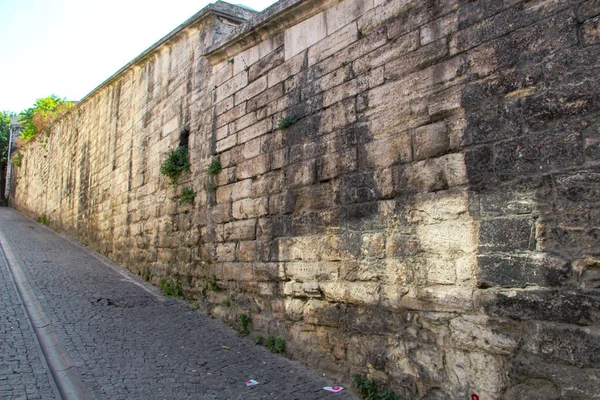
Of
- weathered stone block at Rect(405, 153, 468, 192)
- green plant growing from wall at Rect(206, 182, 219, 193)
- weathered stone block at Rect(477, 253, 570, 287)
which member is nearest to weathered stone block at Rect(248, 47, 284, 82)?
green plant growing from wall at Rect(206, 182, 219, 193)

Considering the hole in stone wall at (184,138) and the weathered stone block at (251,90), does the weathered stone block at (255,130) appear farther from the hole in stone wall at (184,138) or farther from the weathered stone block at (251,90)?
the hole in stone wall at (184,138)

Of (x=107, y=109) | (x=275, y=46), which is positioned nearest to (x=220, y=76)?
(x=275, y=46)

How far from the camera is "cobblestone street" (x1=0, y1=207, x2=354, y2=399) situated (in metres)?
A: 3.87

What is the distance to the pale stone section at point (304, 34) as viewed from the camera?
4.75 meters

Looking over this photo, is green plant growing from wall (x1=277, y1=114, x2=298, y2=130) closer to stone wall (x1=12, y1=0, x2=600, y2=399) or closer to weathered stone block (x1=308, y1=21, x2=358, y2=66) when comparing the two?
stone wall (x1=12, y1=0, x2=600, y2=399)

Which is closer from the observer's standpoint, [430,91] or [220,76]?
[430,91]

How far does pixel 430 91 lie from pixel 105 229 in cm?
827

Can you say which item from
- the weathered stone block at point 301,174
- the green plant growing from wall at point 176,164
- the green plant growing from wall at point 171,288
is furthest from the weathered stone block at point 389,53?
the green plant growing from wall at point 171,288

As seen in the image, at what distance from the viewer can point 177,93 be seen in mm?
7598

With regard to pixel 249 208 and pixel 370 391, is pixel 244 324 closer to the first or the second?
pixel 249 208

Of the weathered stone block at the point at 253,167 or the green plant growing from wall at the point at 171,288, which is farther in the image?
the green plant growing from wall at the point at 171,288

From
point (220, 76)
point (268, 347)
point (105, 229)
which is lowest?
point (268, 347)

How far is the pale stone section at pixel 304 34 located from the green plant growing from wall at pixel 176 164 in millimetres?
2517

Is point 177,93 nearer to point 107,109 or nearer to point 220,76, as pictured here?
point 220,76
